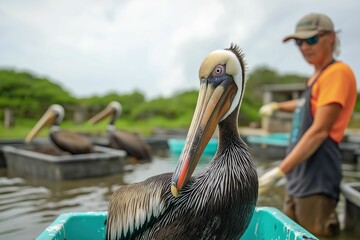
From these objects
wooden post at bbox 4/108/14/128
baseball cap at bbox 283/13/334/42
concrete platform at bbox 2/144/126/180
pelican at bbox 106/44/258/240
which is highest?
baseball cap at bbox 283/13/334/42

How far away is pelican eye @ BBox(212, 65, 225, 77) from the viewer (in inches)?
44.9

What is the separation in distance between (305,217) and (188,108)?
1549 cm

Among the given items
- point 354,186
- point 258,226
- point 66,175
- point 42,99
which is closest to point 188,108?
point 42,99

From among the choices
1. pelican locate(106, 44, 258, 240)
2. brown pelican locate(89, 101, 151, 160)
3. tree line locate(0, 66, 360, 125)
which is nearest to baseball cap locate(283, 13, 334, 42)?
pelican locate(106, 44, 258, 240)

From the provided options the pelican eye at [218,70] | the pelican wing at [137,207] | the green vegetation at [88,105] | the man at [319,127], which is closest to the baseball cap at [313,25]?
the man at [319,127]

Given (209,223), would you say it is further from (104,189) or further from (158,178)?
(104,189)

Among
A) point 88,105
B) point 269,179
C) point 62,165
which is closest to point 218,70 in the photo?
point 269,179

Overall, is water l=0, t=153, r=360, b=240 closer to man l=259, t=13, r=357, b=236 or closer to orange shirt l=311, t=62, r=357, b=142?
man l=259, t=13, r=357, b=236

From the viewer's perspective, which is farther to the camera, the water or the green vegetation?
the green vegetation

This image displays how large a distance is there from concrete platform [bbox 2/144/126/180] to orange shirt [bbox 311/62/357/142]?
12.3 feet

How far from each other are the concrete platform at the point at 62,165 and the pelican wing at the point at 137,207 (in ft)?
12.3

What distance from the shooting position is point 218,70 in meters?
1.14

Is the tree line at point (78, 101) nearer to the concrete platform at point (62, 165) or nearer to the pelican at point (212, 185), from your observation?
the concrete platform at point (62, 165)

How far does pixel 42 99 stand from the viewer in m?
15.5
